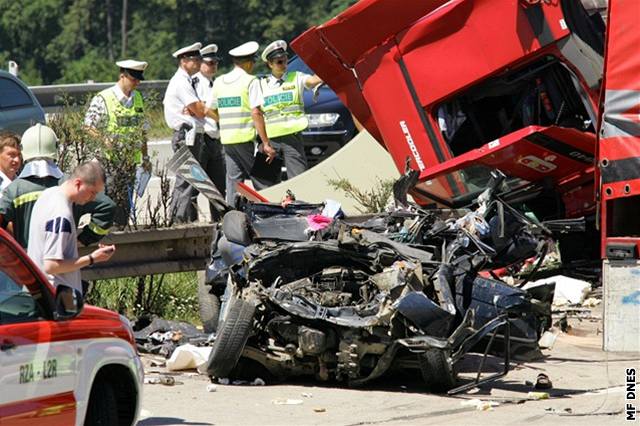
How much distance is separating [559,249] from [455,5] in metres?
2.70

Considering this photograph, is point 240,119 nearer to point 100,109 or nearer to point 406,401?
point 100,109

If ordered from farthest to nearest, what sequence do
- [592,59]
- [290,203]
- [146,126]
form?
[146,126]
[592,59]
[290,203]

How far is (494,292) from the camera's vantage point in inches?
369

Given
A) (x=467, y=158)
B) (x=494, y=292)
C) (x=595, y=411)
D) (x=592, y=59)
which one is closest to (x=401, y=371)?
(x=494, y=292)

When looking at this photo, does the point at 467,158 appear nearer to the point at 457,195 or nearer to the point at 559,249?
the point at 457,195

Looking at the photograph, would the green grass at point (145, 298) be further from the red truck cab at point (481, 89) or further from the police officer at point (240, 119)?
the police officer at point (240, 119)

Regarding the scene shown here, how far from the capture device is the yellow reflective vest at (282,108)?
1448cm

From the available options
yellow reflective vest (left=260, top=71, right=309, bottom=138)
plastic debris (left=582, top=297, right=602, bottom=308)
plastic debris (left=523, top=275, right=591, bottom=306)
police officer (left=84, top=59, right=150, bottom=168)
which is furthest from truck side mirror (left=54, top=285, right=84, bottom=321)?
yellow reflective vest (left=260, top=71, right=309, bottom=138)

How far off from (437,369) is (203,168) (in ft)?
19.7

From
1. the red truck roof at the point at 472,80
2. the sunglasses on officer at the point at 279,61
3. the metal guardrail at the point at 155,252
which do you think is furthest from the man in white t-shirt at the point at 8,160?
the sunglasses on officer at the point at 279,61

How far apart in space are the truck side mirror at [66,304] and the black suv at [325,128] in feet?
36.8

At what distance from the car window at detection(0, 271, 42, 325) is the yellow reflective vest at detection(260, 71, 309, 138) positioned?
8116mm

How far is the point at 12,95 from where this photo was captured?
56.2ft

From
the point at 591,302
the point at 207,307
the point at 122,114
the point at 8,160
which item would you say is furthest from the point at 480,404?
the point at 122,114
